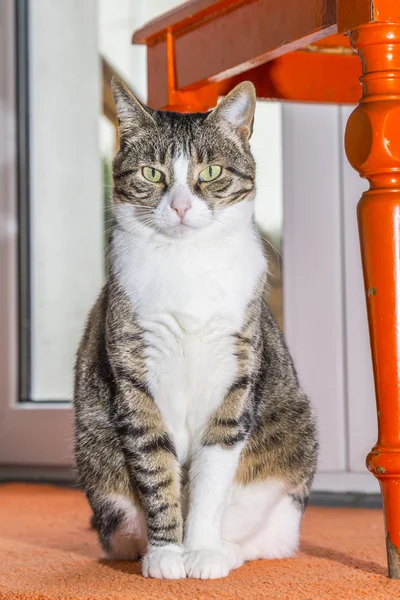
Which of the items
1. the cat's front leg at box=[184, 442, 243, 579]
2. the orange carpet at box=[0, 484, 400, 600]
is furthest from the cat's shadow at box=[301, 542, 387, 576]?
the cat's front leg at box=[184, 442, 243, 579]

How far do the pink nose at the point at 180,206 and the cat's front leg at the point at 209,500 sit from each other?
1.01 feet

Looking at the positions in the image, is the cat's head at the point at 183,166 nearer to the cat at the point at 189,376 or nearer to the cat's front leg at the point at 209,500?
the cat at the point at 189,376

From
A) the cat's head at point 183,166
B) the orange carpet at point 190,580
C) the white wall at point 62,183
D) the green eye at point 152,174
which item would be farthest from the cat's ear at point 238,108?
the white wall at point 62,183

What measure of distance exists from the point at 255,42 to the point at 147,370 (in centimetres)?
47

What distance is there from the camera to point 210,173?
3.89 ft

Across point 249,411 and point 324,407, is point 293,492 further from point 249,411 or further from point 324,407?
point 324,407

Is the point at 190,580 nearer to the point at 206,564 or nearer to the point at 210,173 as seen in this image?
the point at 206,564

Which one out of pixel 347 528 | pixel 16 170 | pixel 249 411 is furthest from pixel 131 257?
pixel 16 170

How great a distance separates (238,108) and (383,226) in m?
0.34

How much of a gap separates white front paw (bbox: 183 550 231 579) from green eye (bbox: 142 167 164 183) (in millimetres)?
494

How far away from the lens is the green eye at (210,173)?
1179mm

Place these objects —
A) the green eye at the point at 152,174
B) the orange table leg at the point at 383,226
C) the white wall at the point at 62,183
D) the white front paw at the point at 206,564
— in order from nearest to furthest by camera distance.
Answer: the orange table leg at the point at 383,226 → the white front paw at the point at 206,564 → the green eye at the point at 152,174 → the white wall at the point at 62,183

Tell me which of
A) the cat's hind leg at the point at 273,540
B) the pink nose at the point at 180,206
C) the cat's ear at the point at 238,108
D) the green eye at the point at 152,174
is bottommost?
the cat's hind leg at the point at 273,540

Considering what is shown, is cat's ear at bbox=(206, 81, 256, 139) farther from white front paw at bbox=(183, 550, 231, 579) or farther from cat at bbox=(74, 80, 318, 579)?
white front paw at bbox=(183, 550, 231, 579)
